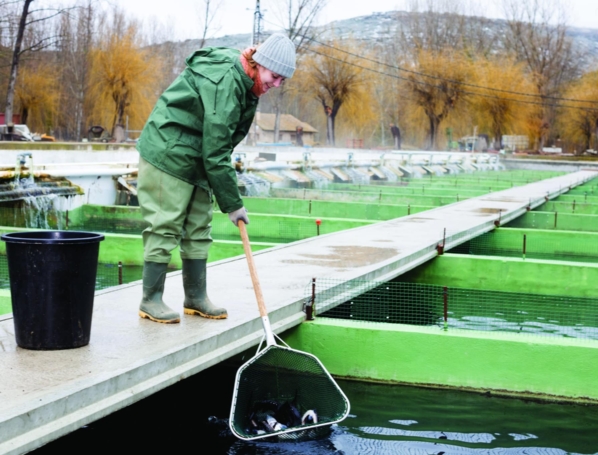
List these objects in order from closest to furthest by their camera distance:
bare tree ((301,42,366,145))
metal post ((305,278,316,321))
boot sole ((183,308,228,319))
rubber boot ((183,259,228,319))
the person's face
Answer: the person's face, rubber boot ((183,259,228,319)), boot sole ((183,308,228,319)), metal post ((305,278,316,321)), bare tree ((301,42,366,145))

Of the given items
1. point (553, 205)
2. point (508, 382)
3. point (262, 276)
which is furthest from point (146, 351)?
point (553, 205)

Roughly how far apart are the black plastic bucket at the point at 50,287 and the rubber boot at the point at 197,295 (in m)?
0.93

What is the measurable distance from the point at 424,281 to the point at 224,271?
10.6 ft

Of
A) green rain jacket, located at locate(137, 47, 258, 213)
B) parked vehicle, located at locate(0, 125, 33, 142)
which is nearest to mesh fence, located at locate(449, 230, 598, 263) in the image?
green rain jacket, located at locate(137, 47, 258, 213)

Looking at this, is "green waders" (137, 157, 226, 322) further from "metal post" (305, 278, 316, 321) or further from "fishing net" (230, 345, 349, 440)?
"metal post" (305, 278, 316, 321)

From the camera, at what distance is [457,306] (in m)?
9.73

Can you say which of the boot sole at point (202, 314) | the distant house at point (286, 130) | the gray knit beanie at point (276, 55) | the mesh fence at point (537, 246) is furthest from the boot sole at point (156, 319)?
the distant house at point (286, 130)

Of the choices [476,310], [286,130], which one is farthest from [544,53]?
[476,310]

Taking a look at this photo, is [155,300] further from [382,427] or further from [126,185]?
[126,185]

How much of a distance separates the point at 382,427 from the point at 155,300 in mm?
1706

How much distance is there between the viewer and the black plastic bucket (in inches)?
170

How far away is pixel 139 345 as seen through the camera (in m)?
4.73

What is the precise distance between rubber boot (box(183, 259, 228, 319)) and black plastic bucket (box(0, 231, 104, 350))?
36.6 inches

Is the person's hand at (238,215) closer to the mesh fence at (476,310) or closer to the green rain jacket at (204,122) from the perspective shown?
the green rain jacket at (204,122)
